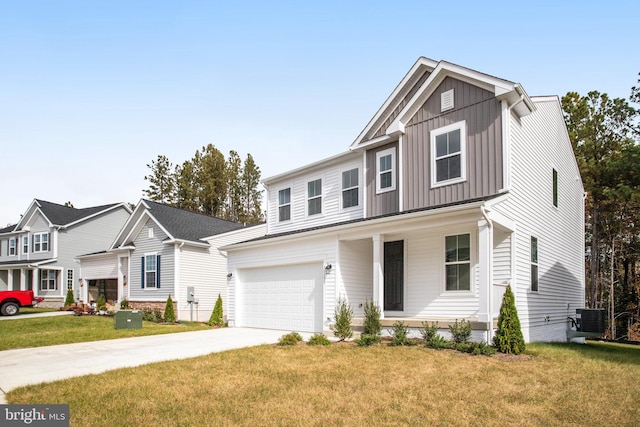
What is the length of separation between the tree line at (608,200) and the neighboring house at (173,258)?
60.0 feet

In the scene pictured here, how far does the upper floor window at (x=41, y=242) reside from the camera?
3111 centimetres

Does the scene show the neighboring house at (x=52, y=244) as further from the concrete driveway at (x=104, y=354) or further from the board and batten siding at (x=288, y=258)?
the concrete driveway at (x=104, y=354)

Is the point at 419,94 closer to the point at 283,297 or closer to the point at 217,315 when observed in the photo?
the point at 283,297

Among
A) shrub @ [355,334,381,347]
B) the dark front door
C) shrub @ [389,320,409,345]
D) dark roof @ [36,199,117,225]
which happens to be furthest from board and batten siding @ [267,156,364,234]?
dark roof @ [36,199,117,225]

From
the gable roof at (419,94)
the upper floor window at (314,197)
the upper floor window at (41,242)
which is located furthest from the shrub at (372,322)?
the upper floor window at (41,242)

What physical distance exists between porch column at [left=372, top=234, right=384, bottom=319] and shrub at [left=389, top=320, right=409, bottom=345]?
73cm

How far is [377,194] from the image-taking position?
48.1ft

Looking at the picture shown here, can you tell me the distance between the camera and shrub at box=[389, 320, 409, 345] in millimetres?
10633

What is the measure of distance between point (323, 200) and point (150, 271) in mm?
11412

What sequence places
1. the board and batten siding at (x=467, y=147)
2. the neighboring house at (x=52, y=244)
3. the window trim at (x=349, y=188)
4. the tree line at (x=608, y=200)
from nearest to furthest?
the board and batten siding at (x=467, y=147) < the window trim at (x=349, y=188) < the tree line at (x=608, y=200) < the neighboring house at (x=52, y=244)

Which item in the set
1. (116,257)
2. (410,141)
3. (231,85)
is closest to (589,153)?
(410,141)

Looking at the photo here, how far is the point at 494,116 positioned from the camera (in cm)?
1190

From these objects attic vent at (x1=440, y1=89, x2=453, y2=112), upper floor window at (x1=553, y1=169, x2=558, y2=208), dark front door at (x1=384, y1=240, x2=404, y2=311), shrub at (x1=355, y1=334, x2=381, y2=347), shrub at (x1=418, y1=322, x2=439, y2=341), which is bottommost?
shrub at (x1=355, y1=334, x2=381, y2=347)

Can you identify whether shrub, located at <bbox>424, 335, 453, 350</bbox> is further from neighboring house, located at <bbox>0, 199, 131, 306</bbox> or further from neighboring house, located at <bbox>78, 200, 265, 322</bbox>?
neighboring house, located at <bbox>0, 199, 131, 306</bbox>
